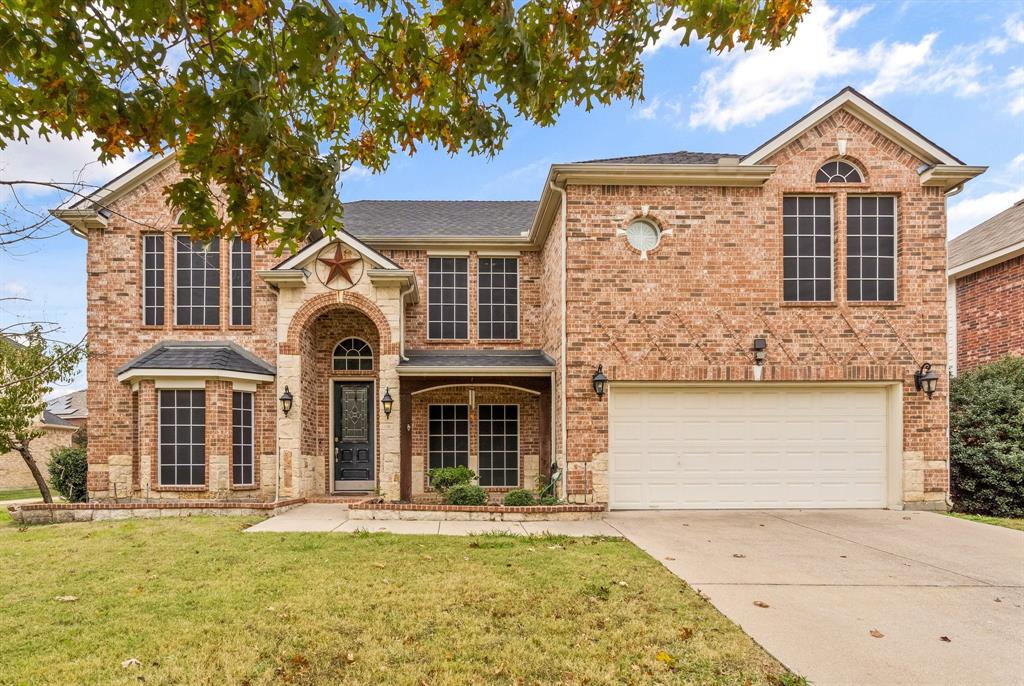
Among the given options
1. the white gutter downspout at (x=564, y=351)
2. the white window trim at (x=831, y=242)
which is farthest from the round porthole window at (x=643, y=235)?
the white window trim at (x=831, y=242)

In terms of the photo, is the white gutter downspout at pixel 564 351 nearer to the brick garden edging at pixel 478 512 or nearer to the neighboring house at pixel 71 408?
the brick garden edging at pixel 478 512

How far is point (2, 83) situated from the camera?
10.6 feet

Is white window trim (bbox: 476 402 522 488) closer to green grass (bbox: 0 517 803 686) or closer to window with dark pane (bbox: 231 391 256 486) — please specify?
window with dark pane (bbox: 231 391 256 486)

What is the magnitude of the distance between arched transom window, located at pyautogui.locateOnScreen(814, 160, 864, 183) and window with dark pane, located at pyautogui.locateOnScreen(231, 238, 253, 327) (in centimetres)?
1187

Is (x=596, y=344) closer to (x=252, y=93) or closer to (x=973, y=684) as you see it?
(x=973, y=684)

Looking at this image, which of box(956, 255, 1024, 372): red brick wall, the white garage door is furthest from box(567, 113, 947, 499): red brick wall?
box(956, 255, 1024, 372): red brick wall

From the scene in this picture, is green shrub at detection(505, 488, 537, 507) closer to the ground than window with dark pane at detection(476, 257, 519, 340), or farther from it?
closer to the ground

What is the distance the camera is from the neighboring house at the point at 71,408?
24.1 m

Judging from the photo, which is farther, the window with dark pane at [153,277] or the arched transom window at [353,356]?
the arched transom window at [353,356]

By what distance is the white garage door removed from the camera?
32.4 ft

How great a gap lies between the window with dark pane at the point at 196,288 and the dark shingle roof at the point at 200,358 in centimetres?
58

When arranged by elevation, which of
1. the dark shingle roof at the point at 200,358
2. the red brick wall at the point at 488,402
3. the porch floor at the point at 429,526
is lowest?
the porch floor at the point at 429,526

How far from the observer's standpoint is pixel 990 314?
1252 cm

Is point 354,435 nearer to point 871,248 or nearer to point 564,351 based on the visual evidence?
point 564,351
